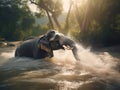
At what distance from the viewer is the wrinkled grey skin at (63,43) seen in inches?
333

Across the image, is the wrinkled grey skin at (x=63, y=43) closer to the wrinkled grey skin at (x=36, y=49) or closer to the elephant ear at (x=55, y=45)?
the elephant ear at (x=55, y=45)

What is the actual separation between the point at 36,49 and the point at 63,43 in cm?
195

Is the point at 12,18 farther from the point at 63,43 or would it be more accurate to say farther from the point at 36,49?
the point at 63,43

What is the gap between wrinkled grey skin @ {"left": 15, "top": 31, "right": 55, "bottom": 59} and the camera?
9.88m

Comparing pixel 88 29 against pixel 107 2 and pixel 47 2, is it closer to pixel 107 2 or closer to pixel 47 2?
pixel 107 2

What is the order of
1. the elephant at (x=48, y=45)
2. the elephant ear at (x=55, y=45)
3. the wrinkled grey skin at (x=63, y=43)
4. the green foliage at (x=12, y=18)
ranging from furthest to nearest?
the green foliage at (x=12, y=18)
the elephant ear at (x=55, y=45)
the elephant at (x=48, y=45)
the wrinkled grey skin at (x=63, y=43)

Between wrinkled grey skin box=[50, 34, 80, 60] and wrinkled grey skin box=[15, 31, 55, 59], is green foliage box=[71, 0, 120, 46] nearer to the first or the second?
wrinkled grey skin box=[15, 31, 55, 59]

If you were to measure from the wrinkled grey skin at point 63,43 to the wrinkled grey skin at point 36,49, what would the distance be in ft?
0.98

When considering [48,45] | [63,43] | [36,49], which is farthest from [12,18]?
[63,43]

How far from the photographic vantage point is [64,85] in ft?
18.7

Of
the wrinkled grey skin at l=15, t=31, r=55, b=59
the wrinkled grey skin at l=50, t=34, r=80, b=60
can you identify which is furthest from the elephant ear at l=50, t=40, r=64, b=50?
the wrinkled grey skin at l=15, t=31, r=55, b=59

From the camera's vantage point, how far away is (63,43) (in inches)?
353

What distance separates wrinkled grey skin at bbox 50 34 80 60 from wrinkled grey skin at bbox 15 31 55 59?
298 mm

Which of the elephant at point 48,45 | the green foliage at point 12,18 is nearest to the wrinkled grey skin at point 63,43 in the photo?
the elephant at point 48,45
